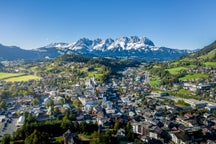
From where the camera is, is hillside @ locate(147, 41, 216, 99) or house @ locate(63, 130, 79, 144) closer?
house @ locate(63, 130, 79, 144)

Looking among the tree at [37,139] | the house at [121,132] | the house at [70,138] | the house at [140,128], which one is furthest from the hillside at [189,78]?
the tree at [37,139]

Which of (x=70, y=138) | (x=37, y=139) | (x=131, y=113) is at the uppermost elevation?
(x=37, y=139)

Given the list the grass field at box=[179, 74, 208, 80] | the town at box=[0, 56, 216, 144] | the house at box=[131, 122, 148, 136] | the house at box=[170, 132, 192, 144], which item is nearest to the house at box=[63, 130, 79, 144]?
the town at box=[0, 56, 216, 144]

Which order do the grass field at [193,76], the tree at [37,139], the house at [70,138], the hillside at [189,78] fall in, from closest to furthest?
the tree at [37,139], the house at [70,138], the hillside at [189,78], the grass field at [193,76]

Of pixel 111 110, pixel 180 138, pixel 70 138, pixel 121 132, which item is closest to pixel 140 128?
pixel 121 132

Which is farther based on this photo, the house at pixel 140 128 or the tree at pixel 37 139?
the house at pixel 140 128

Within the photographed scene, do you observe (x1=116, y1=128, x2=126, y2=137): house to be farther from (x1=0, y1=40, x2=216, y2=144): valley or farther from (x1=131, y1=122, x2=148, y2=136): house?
(x1=131, y1=122, x2=148, y2=136): house

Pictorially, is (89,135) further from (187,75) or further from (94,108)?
(187,75)

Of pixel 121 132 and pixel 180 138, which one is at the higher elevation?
pixel 121 132

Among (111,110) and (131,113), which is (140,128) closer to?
(131,113)

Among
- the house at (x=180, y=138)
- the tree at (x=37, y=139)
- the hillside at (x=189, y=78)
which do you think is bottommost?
the house at (x=180, y=138)

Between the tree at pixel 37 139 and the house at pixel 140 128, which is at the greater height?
the tree at pixel 37 139

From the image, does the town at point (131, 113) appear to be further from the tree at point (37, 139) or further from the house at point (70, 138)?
the tree at point (37, 139)

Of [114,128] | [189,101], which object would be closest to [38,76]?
[189,101]
